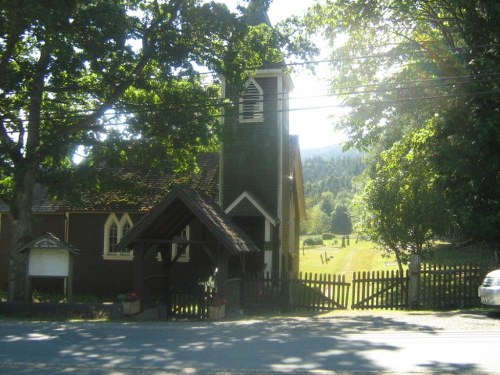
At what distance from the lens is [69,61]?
17.3 m

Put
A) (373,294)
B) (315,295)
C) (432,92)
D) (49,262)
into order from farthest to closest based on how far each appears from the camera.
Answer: (432,92) < (315,295) < (373,294) < (49,262)

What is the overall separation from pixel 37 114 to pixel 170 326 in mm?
9375

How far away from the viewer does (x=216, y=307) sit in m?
16.2

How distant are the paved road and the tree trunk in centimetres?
332

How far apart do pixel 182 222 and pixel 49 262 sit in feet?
14.1

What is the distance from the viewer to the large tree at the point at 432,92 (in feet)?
67.0

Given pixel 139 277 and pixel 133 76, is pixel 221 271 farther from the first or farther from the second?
pixel 133 76

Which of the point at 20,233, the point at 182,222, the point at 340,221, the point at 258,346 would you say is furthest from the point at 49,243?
the point at 340,221

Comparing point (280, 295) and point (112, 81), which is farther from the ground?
point (112, 81)

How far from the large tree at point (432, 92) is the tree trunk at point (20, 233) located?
10788 millimetres

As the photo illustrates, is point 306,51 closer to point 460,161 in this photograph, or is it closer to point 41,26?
point 460,161

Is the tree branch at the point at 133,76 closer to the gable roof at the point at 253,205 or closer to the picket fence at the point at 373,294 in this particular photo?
the picket fence at the point at 373,294

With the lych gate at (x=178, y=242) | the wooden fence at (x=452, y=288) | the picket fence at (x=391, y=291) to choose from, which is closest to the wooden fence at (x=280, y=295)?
the picket fence at (x=391, y=291)

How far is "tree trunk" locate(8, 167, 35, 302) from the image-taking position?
18.3 m
